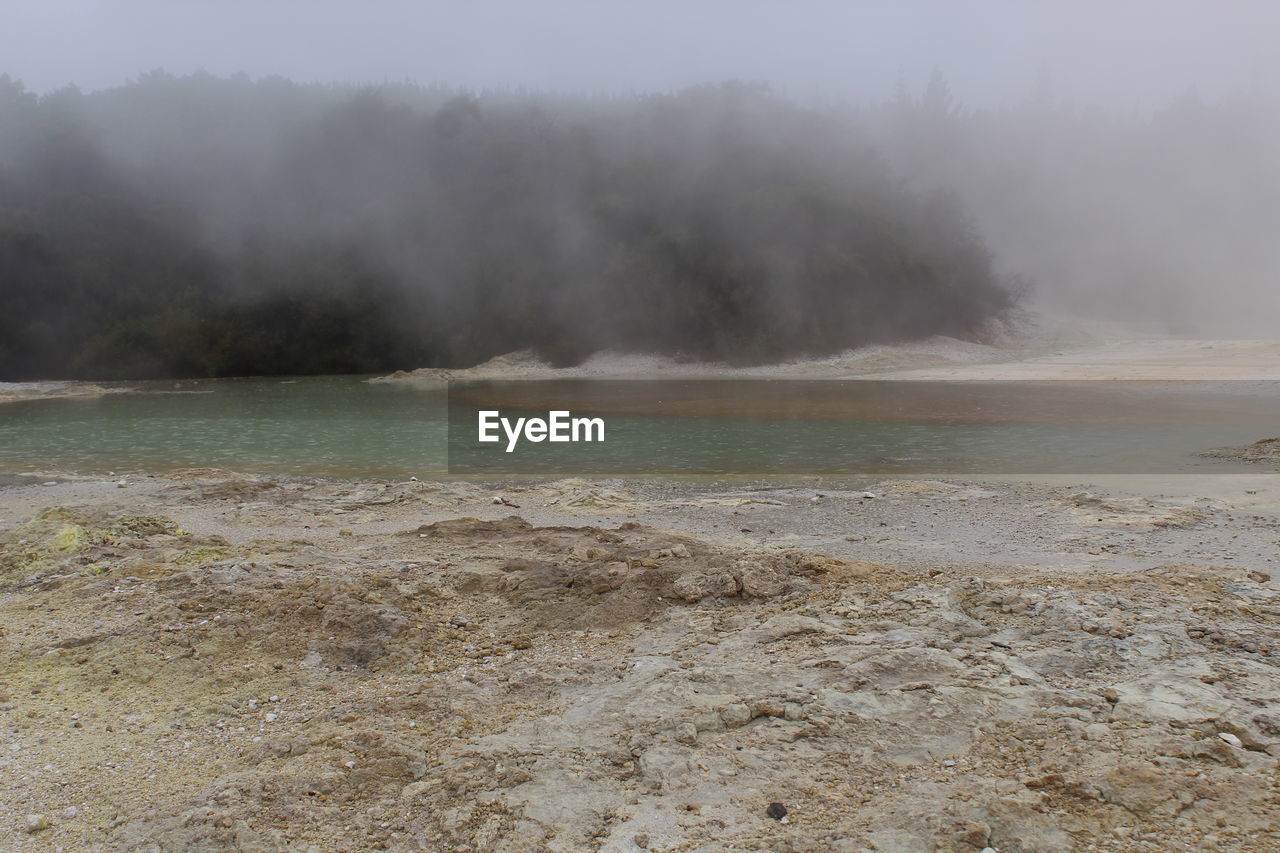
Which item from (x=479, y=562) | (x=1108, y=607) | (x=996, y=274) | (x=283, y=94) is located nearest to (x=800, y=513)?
(x=479, y=562)

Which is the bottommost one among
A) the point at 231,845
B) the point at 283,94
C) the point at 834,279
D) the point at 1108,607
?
the point at 231,845

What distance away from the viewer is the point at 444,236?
150 ft

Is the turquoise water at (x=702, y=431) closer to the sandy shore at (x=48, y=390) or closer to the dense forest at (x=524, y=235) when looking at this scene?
the sandy shore at (x=48, y=390)

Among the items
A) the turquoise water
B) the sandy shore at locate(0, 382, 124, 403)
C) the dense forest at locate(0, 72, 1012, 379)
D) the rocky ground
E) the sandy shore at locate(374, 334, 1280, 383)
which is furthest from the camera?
the dense forest at locate(0, 72, 1012, 379)

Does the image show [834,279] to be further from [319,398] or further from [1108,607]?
[1108,607]

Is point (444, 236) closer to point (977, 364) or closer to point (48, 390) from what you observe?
point (48, 390)

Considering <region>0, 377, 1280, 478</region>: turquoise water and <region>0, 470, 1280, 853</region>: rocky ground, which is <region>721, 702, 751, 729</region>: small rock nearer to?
<region>0, 470, 1280, 853</region>: rocky ground

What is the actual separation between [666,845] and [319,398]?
90.6 feet

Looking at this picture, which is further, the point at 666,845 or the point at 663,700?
the point at 663,700

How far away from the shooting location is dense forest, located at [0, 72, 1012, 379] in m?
41.3

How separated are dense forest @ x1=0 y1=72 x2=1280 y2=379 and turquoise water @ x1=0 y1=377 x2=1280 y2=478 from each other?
14.1 m

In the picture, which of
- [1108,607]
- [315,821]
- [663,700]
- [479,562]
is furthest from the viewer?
[479,562]

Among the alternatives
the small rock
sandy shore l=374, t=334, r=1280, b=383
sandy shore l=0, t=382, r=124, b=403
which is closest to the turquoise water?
sandy shore l=0, t=382, r=124, b=403

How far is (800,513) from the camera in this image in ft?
30.0
